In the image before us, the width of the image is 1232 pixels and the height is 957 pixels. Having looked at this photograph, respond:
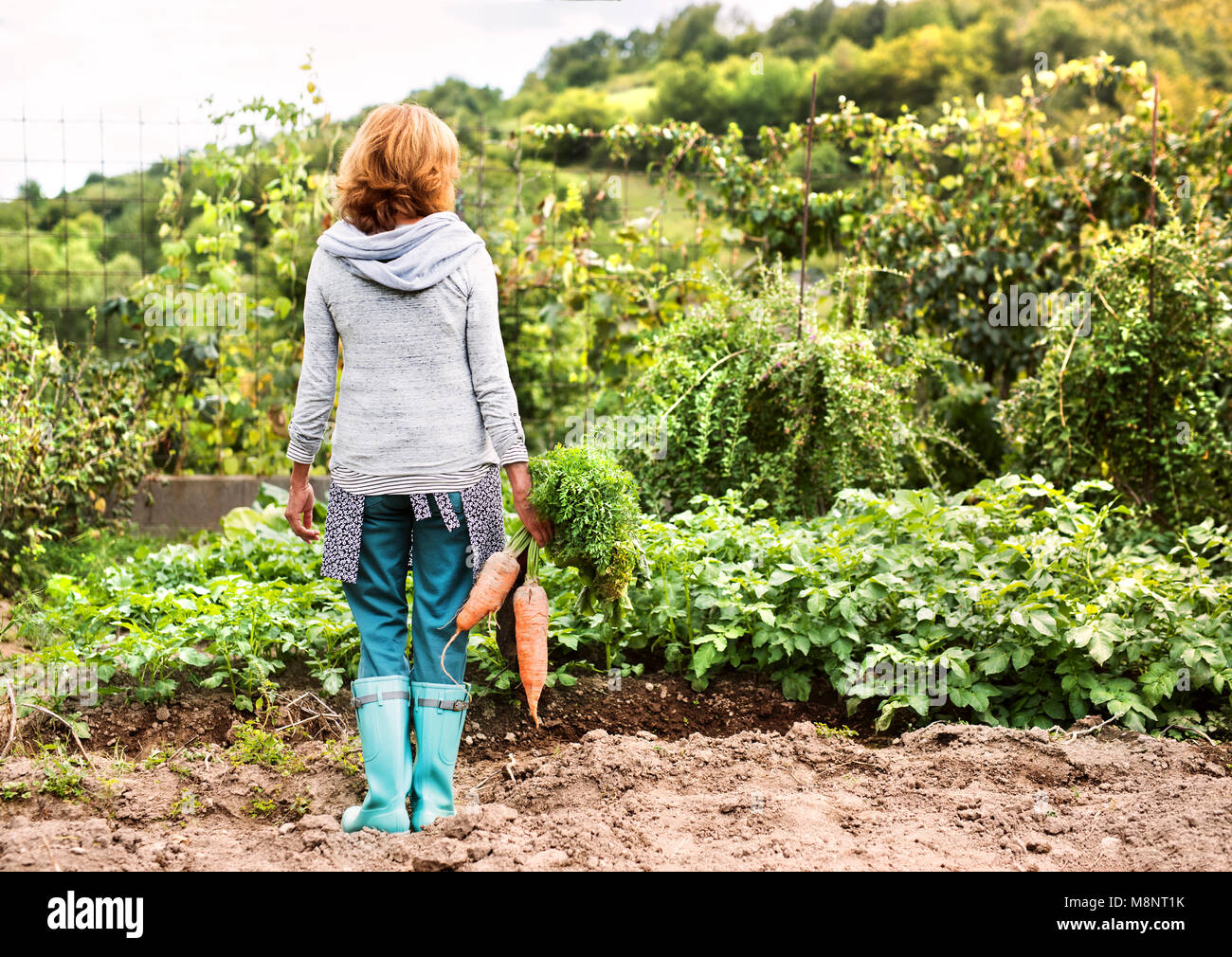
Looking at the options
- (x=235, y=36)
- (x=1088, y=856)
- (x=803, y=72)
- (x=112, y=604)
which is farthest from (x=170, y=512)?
(x=803, y=72)

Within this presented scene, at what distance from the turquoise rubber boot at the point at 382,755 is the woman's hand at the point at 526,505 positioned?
1.51 feet

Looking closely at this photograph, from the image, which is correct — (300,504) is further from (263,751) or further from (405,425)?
(263,751)

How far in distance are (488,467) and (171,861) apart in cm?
104

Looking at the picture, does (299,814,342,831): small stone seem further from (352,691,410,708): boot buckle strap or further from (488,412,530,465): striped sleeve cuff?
(488,412,530,465): striped sleeve cuff

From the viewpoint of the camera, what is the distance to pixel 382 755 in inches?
86.4

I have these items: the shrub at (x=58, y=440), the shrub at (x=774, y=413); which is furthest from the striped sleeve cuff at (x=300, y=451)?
the shrub at (x=58, y=440)

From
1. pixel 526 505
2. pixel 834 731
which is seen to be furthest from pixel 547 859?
pixel 834 731

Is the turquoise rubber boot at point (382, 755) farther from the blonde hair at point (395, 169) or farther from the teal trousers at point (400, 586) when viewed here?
the blonde hair at point (395, 169)

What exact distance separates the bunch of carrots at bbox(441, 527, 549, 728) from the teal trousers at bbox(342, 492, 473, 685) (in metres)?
0.04

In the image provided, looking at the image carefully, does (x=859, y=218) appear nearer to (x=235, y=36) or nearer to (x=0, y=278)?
(x=0, y=278)

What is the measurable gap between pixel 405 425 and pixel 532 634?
0.63 m

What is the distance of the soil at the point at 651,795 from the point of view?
205 centimetres

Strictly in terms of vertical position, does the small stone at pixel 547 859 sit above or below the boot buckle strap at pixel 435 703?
below

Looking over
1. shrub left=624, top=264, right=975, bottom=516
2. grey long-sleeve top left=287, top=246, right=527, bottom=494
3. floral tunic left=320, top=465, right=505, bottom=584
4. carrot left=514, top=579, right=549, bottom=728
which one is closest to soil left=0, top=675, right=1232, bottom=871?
carrot left=514, top=579, right=549, bottom=728
